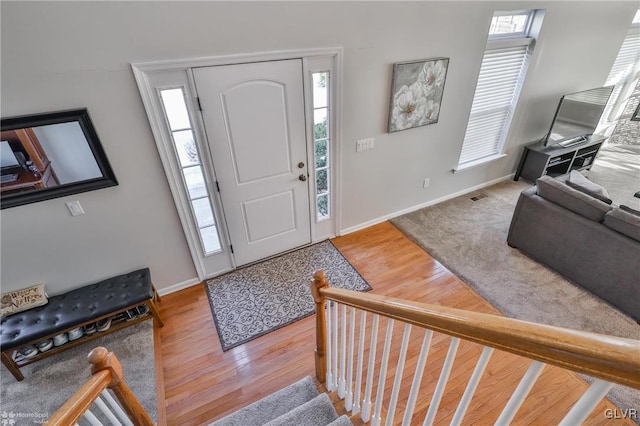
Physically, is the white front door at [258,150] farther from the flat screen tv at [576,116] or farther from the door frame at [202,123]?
the flat screen tv at [576,116]

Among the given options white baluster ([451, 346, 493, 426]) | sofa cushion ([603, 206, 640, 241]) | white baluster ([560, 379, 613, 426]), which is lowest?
sofa cushion ([603, 206, 640, 241])

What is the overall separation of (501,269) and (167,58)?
11.2 feet

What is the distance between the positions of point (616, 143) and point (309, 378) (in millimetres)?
6983

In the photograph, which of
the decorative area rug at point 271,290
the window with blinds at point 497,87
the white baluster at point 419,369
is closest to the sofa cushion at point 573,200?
the window with blinds at point 497,87

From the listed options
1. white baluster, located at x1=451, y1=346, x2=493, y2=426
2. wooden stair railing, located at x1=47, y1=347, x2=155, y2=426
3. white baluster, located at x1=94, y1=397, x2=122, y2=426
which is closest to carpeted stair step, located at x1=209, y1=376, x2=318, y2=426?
wooden stair railing, located at x1=47, y1=347, x2=155, y2=426

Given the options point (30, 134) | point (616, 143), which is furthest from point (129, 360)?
point (616, 143)

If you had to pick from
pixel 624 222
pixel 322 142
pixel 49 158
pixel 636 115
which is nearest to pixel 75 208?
pixel 49 158

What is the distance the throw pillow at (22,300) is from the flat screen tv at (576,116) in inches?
228

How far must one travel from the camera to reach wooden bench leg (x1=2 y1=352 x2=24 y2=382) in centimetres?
206

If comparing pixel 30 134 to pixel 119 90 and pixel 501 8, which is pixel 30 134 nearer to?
pixel 119 90

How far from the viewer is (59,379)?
2176 millimetres

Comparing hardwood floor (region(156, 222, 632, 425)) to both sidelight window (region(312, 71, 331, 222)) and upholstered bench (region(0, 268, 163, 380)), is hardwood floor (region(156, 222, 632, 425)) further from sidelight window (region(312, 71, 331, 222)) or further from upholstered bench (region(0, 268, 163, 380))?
sidelight window (region(312, 71, 331, 222))

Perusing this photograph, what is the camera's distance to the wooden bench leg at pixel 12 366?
6.75 feet

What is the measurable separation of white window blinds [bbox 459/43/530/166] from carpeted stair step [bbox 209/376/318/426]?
341cm
